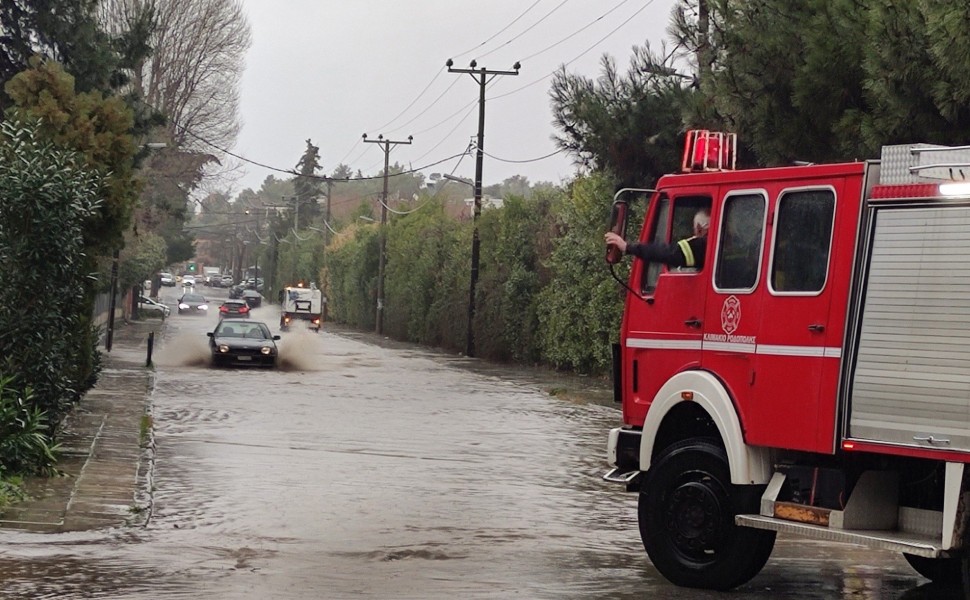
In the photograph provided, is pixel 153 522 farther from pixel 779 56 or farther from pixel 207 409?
pixel 207 409

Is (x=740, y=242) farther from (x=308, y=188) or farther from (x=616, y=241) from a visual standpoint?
(x=308, y=188)

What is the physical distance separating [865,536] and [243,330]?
101 ft

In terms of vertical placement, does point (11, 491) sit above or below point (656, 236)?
below

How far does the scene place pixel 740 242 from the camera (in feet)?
31.4

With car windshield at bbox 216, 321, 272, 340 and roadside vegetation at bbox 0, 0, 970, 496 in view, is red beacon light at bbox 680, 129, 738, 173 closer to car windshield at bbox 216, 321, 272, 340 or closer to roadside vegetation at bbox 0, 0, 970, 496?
roadside vegetation at bbox 0, 0, 970, 496

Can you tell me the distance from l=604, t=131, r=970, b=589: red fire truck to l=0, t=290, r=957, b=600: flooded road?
0.78 metres

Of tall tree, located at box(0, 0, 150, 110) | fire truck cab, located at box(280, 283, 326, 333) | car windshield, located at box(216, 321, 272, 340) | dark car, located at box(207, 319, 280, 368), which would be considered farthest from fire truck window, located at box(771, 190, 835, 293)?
fire truck cab, located at box(280, 283, 326, 333)

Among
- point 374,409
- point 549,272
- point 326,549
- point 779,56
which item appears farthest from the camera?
point 549,272

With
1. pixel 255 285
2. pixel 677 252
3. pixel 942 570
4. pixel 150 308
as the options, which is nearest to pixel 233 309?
pixel 150 308

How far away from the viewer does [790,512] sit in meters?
8.84

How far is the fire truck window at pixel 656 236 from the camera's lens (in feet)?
33.8

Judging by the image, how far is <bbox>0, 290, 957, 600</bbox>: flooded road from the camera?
31.4ft

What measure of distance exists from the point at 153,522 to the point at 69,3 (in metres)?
15.1

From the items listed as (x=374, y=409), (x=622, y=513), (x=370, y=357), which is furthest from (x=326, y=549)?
(x=370, y=357)
